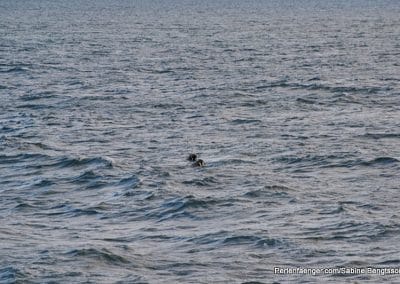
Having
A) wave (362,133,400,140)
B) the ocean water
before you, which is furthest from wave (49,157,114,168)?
wave (362,133,400,140)

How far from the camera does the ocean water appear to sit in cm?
2575

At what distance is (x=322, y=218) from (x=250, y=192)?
3866 mm

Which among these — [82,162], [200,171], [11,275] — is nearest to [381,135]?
[200,171]

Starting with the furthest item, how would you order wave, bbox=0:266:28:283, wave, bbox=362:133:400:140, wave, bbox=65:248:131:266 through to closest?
wave, bbox=362:133:400:140, wave, bbox=65:248:131:266, wave, bbox=0:266:28:283

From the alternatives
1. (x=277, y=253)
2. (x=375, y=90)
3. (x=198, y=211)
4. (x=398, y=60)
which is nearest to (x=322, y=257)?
(x=277, y=253)

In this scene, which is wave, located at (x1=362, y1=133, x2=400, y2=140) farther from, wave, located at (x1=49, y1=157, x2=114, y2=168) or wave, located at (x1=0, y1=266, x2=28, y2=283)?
wave, located at (x1=0, y1=266, x2=28, y2=283)

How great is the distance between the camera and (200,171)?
3544 centimetres

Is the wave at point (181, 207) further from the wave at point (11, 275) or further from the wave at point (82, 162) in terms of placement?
the wave at point (82, 162)

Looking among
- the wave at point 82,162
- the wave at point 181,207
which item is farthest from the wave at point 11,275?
the wave at point 82,162

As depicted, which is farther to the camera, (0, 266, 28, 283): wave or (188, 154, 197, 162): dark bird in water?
(188, 154, 197, 162): dark bird in water

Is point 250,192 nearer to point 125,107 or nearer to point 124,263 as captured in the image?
point 124,263

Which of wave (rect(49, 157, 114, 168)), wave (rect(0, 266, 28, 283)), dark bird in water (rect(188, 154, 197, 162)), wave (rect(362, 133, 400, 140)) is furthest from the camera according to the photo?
wave (rect(362, 133, 400, 140))

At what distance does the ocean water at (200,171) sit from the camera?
84.5 feet

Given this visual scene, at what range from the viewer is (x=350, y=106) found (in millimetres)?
49594
